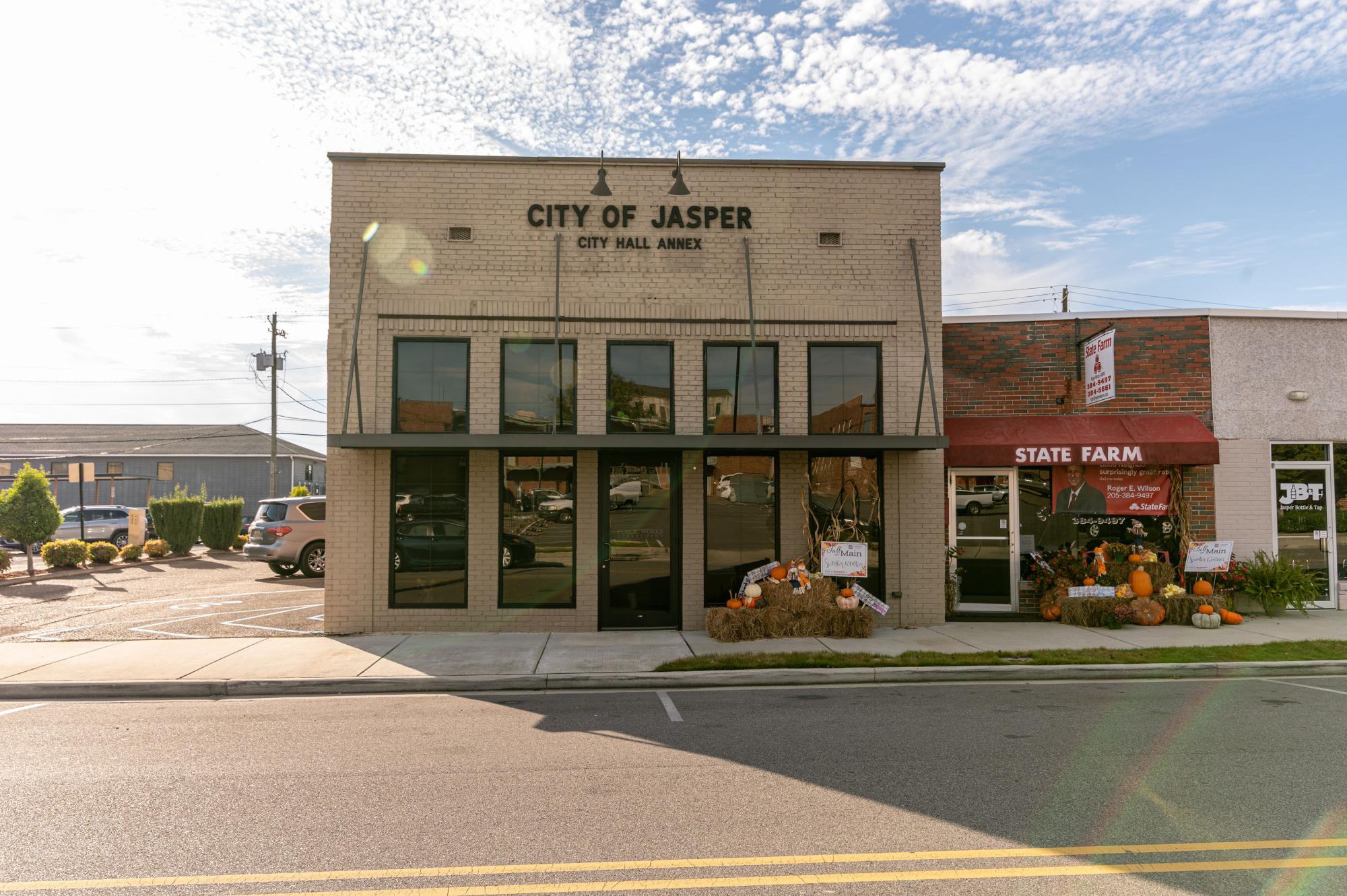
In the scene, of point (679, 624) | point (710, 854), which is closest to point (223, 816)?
point (710, 854)

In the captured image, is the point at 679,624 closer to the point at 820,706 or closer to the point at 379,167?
the point at 820,706

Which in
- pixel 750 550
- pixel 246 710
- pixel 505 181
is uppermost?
pixel 505 181

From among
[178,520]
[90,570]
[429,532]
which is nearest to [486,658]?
[429,532]

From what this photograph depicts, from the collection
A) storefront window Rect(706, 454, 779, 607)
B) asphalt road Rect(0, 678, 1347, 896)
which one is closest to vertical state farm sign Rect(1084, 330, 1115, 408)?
storefront window Rect(706, 454, 779, 607)

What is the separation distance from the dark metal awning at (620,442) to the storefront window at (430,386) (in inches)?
22.3

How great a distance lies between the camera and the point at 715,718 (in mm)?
7535

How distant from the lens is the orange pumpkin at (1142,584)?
1230cm

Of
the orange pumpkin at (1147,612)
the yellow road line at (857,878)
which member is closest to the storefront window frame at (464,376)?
the yellow road line at (857,878)

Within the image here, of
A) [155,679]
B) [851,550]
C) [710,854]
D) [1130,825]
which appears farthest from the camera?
[851,550]

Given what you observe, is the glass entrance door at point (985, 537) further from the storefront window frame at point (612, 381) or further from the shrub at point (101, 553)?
the shrub at point (101, 553)

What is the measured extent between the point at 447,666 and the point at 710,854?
580cm

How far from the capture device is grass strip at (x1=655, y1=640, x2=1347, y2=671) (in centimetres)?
952

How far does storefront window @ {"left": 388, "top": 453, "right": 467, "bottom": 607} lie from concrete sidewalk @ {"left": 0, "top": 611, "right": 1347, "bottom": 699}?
646 millimetres

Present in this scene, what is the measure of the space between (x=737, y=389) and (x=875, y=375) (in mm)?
2160
